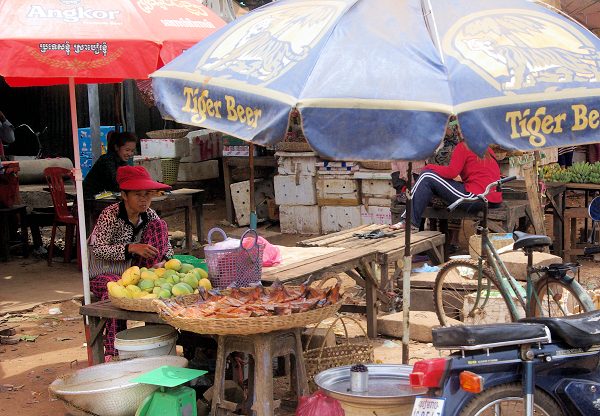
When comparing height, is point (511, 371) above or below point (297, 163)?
below

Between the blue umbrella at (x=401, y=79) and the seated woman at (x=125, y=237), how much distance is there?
5.87 ft

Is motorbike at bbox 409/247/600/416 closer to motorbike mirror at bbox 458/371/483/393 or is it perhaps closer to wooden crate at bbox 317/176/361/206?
motorbike mirror at bbox 458/371/483/393

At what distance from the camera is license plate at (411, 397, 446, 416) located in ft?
12.8

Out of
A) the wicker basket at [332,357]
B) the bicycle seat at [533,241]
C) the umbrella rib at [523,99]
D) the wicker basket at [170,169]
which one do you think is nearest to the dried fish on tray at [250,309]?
the wicker basket at [332,357]

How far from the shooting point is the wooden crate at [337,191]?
475 inches

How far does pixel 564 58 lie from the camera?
4.11m

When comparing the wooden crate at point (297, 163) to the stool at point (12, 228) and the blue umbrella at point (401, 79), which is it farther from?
the blue umbrella at point (401, 79)

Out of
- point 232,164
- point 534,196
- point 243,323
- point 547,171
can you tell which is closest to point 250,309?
point 243,323

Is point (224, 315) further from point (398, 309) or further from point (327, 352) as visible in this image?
point (398, 309)

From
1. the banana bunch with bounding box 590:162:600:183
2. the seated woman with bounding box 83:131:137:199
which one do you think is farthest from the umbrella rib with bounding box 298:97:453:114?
the banana bunch with bounding box 590:162:600:183

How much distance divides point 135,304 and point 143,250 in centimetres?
91

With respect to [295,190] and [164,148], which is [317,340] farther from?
[164,148]

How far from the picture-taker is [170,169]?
546 inches

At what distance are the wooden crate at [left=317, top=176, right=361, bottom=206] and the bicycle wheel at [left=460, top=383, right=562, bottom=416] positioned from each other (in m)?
8.04
